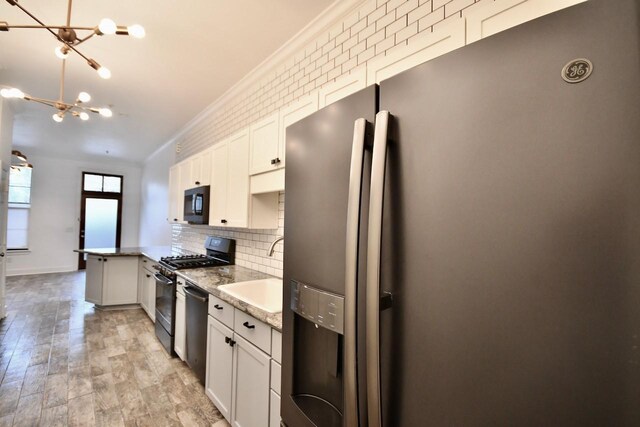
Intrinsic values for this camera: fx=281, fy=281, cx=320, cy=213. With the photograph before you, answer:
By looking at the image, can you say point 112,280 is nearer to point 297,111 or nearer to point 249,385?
point 249,385

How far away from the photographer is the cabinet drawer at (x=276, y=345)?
4.68 ft

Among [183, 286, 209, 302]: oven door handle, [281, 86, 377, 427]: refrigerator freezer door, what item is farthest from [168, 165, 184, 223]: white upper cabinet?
[281, 86, 377, 427]: refrigerator freezer door

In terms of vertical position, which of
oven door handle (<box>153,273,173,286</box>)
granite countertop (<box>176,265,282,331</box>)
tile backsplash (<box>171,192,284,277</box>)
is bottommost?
oven door handle (<box>153,273,173,286</box>)

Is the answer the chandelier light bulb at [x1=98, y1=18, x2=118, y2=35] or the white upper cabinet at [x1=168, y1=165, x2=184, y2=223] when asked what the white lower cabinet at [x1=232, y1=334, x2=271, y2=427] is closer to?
the chandelier light bulb at [x1=98, y1=18, x2=118, y2=35]

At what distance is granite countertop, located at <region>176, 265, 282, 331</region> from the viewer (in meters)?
1.50

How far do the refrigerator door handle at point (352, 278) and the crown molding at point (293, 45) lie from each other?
66.5 inches

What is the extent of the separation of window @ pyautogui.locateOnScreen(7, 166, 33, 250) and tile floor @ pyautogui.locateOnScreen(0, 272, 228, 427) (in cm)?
381

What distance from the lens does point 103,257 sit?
14.4ft

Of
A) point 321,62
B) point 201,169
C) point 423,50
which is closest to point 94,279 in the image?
point 201,169

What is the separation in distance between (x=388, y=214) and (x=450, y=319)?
257mm

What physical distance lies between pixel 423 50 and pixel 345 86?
0.46 m

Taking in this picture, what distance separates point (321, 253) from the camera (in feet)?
2.90

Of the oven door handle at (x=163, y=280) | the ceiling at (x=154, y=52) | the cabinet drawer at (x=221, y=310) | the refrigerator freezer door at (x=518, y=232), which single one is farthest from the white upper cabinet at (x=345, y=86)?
the oven door handle at (x=163, y=280)

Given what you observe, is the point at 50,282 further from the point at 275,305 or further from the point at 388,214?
the point at 388,214
